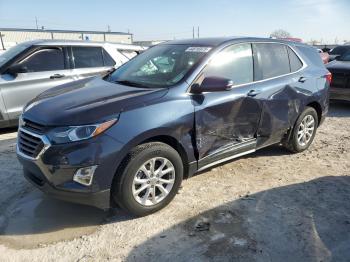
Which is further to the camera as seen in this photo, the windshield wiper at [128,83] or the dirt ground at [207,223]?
the windshield wiper at [128,83]

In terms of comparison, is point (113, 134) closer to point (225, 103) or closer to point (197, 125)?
point (197, 125)

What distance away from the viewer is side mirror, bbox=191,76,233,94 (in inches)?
147

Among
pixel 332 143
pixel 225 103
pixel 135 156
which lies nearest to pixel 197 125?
pixel 225 103

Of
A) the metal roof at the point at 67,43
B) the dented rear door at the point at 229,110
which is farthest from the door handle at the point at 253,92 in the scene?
the metal roof at the point at 67,43

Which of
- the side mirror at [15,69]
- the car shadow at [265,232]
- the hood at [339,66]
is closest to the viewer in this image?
the car shadow at [265,232]

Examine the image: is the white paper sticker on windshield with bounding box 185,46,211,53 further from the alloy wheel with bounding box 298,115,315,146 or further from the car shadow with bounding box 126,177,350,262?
the alloy wheel with bounding box 298,115,315,146

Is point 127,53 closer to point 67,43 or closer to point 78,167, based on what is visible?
point 67,43

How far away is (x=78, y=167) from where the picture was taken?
10.2 ft

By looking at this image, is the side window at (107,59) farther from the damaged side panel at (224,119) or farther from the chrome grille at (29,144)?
the chrome grille at (29,144)

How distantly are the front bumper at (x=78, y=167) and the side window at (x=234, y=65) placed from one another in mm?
1448

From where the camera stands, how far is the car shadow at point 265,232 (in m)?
3.04

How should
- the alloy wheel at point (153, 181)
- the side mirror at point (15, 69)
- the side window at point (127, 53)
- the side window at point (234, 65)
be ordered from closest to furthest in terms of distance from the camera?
the alloy wheel at point (153, 181), the side window at point (234, 65), the side mirror at point (15, 69), the side window at point (127, 53)

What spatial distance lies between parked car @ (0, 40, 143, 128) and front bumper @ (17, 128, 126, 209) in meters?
3.42

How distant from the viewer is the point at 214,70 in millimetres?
4059
